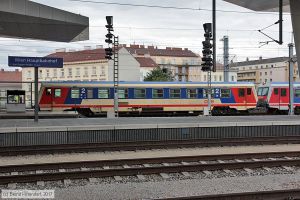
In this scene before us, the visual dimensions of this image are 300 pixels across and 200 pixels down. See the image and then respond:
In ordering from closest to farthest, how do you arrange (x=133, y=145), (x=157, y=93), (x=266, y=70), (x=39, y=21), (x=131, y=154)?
(x=131, y=154) < (x=133, y=145) < (x=39, y=21) < (x=157, y=93) < (x=266, y=70)

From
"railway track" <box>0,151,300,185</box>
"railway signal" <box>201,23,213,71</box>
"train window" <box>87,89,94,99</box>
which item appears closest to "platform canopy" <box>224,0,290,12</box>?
"railway signal" <box>201,23,213,71</box>

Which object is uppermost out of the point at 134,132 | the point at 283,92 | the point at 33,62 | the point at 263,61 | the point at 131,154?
the point at 263,61

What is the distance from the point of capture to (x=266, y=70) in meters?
123

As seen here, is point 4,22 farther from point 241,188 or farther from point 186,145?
point 241,188

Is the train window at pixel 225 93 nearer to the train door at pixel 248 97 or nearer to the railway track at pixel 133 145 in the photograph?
the train door at pixel 248 97

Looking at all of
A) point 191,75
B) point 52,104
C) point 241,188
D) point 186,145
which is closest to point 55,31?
point 52,104

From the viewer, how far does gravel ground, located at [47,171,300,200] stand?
827 centimetres

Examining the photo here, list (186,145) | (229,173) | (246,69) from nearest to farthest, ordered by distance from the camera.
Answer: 1. (229,173)
2. (186,145)
3. (246,69)

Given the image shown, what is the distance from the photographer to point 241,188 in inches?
347

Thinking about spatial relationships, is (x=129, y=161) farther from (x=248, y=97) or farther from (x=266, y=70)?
(x=266, y=70)

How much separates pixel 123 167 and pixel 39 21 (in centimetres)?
1459

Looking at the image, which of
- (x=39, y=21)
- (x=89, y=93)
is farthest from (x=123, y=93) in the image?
(x=39, y=21)

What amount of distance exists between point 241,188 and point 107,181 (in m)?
3.25

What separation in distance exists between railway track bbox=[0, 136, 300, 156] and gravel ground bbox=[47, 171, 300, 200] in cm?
→ 488
